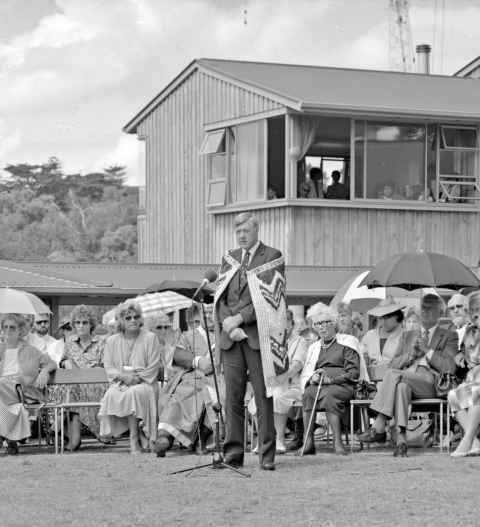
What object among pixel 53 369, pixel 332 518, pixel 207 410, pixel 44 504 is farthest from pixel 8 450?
pixel 332 518

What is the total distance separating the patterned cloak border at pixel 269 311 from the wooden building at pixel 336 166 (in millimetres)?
11490

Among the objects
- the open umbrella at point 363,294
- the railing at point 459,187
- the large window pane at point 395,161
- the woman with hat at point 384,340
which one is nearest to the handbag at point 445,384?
the woman with hat at point 384,340

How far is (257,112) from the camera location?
→ 82.8 ft

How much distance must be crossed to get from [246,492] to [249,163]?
52.3ft

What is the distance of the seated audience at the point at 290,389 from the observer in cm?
1390

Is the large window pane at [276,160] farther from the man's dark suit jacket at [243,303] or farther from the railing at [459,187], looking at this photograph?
the man's dark suit jacket at [243,303]

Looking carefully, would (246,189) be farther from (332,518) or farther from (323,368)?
(332,518)

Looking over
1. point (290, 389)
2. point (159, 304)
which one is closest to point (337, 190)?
point (159, 304)

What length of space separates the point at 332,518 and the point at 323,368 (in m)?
4.84

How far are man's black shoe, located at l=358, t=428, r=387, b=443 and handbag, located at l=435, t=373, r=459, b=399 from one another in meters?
0.73

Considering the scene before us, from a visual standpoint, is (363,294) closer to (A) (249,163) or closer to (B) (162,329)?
(B) (162,329)

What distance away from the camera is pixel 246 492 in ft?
33.0

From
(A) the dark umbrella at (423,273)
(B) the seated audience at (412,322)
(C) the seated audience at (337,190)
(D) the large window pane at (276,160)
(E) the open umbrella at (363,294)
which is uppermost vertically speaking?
(D) the large window pane at (276,160)

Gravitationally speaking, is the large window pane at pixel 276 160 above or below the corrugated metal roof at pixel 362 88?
below
